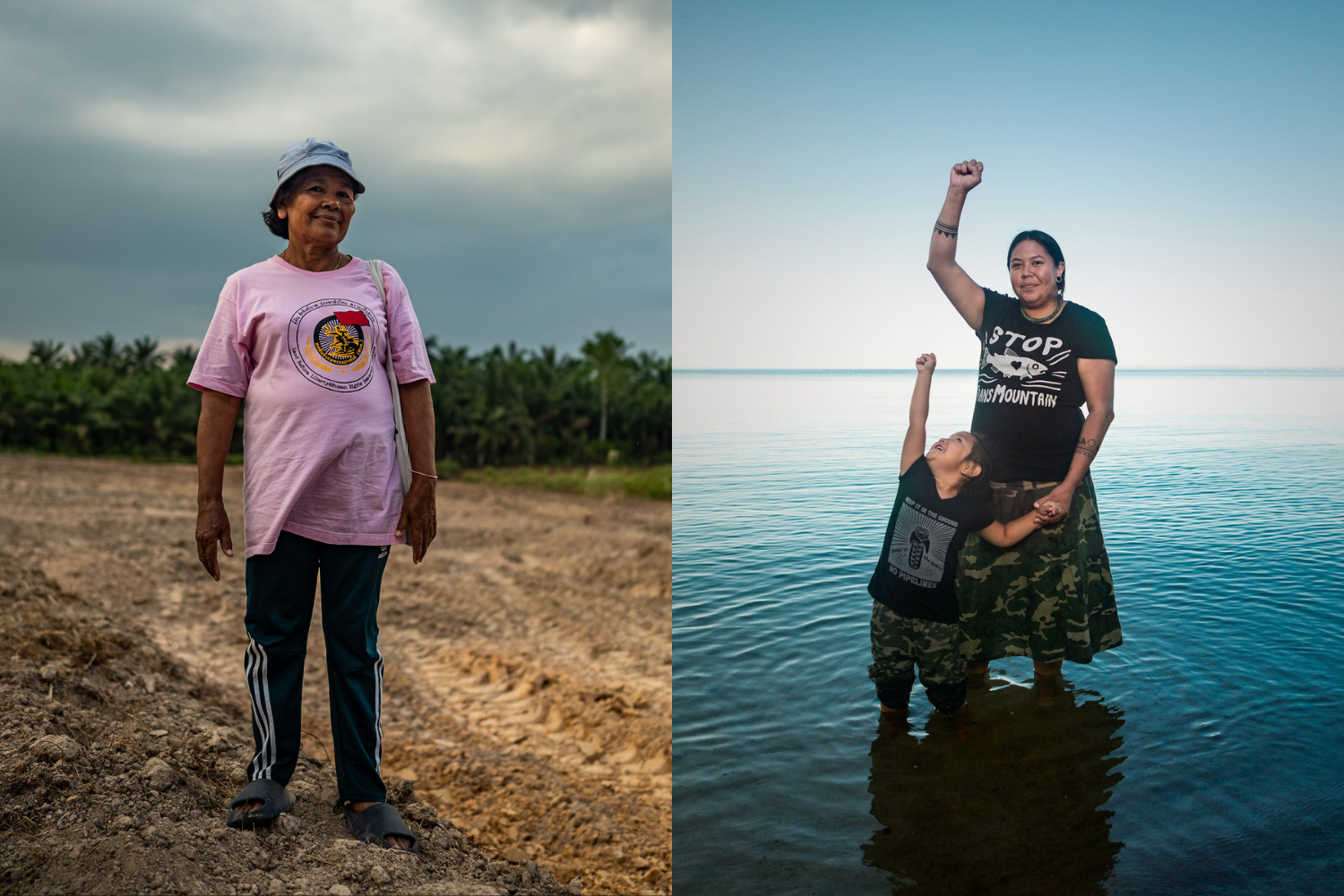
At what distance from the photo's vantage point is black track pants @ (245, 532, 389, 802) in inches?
91.1

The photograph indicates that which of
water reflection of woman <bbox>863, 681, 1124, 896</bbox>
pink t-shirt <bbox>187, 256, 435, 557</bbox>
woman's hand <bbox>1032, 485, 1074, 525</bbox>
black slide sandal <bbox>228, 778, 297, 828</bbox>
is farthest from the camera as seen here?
woman's hand <bbox>1032, 485, 1074, 525</bbox>

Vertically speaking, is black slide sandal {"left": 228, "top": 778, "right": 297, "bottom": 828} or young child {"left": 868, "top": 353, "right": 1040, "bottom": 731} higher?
young child {"left": 868, "top": 353, "right": 1040, "bottom": 731}

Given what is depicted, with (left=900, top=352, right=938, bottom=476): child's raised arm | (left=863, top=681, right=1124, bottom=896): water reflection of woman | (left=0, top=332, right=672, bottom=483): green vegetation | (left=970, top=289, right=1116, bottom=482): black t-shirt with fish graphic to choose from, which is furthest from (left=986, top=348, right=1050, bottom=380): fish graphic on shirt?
(left=0, top=332, right=672, bottom=483): green vegetation

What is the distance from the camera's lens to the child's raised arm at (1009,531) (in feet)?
10.7

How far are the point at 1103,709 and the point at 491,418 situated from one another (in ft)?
54.8

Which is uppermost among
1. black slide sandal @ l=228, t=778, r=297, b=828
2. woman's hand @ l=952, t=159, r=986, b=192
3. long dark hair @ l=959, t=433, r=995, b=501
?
woman's hand @ l=952, t=159, r=986, b=192

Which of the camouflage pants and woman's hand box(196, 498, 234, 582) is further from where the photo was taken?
the camouflage pants

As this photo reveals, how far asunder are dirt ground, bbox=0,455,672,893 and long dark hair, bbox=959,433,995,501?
1.77 m

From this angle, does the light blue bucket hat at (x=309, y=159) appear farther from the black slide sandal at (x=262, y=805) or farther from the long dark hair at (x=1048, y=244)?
the long dark hair at (x=1048, y=244)

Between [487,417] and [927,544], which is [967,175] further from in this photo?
[487,417]

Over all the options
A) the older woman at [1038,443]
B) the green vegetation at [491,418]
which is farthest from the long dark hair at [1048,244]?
the green vegetation at [491,418]

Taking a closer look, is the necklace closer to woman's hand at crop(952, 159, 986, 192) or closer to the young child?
the young child

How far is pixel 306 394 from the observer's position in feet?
7.41

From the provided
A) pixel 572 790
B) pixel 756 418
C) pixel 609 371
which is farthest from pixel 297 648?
pixel 609 371
